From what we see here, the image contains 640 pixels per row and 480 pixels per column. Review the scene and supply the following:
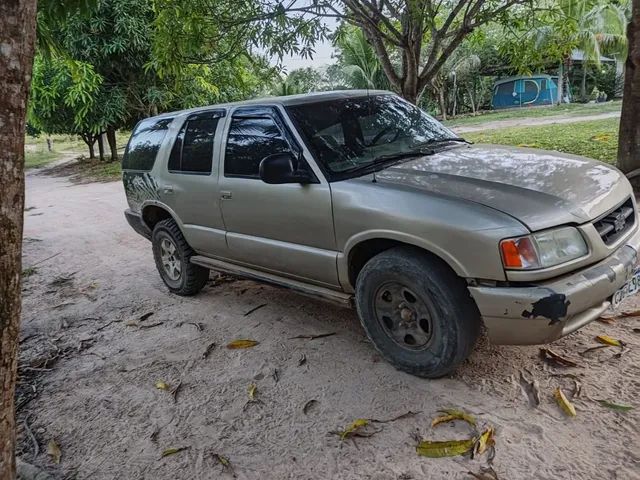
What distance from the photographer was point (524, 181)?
2957mm

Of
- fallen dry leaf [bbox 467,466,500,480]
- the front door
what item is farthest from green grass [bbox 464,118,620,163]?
fallen dry leaf [bbox 467,466,500,480]

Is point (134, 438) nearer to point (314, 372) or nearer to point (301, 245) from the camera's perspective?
point (314, 372)

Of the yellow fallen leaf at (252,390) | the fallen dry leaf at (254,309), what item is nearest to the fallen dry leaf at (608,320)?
the yellow fallen leaf at (252,390)

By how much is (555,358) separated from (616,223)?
89 cm

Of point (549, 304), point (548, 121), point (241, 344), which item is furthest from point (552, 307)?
point (548, 121)

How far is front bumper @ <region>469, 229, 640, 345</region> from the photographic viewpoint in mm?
2543

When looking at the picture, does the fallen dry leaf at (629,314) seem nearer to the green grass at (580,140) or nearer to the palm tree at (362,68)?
the green grass at (580,140)

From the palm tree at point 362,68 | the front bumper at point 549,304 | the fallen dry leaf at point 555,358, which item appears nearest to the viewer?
the front bumper at point 549,304

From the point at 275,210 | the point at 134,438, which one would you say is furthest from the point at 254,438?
the point at 275,210

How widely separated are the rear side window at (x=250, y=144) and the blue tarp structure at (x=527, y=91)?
2778 cm

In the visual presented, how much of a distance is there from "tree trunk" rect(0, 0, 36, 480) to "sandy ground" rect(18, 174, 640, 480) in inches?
44.2

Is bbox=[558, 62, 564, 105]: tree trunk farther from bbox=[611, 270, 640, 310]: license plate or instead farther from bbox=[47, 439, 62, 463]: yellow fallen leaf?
bbox=[47, 439, 62, 463]: yellow fallen leaf

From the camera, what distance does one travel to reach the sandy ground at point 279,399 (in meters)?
2.45

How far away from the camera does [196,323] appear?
4.33 m
